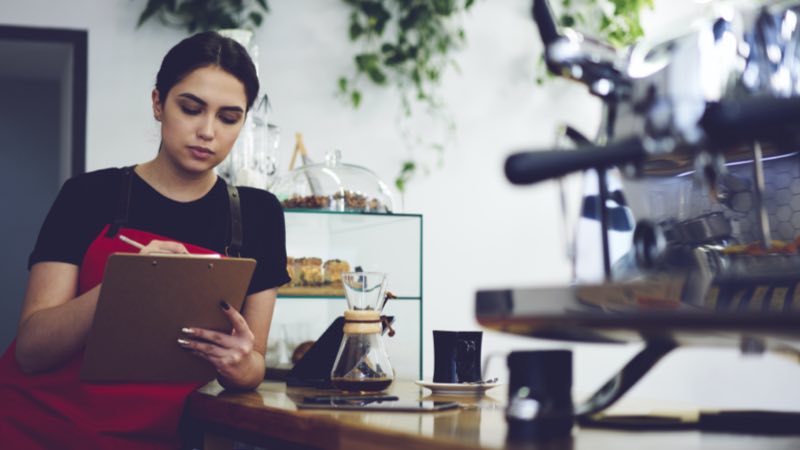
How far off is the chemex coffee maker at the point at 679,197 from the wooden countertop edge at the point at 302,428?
10 cm

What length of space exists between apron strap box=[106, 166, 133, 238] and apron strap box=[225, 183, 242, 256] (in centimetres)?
19

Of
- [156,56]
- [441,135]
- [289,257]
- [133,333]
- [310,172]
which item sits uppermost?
[156,56]

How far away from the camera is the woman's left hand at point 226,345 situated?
148 cm

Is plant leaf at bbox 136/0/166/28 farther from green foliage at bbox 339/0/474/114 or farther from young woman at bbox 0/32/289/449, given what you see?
young woman at bbox 0/32/289/449

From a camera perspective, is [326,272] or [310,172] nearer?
[326,272]

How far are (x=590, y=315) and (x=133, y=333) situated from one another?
32.4 inches

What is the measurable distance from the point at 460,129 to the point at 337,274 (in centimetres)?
168

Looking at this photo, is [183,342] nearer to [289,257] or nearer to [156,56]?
[289,257]

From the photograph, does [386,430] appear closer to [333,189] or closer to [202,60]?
[202,60]

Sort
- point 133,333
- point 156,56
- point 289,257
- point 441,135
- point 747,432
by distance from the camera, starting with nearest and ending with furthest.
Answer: point 747,432 < point 133,333 < point 289,257 < point 156,56 < point 441,135

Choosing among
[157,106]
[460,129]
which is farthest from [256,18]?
[157,106]

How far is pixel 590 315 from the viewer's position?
861 millimetres

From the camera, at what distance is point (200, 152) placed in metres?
1.69

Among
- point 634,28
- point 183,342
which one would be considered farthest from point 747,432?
point 634,28
